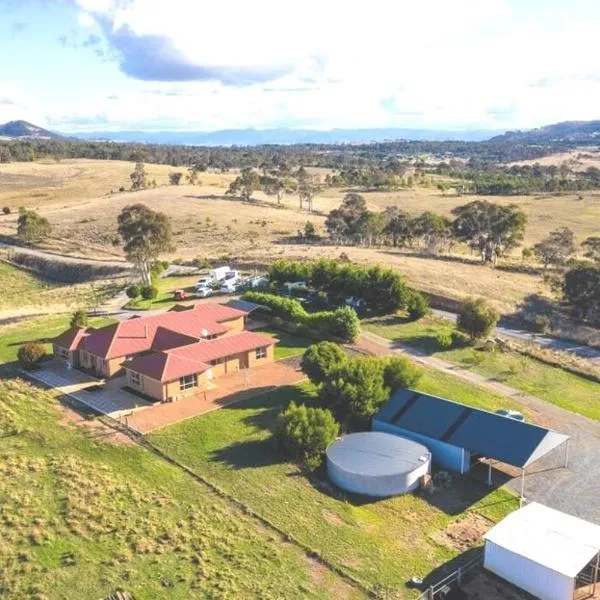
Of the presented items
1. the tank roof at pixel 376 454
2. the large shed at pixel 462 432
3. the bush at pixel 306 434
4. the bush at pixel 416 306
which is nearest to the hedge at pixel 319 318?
the bush at pixel 416 306

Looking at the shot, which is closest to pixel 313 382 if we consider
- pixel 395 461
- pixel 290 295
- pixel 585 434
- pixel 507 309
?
pixel 395 461

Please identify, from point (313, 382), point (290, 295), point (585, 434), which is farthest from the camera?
point (290, 295)

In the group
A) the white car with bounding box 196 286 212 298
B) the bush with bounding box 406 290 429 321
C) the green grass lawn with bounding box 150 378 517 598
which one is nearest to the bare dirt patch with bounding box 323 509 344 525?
the green grass lawn with bounding box 150 378 517 598

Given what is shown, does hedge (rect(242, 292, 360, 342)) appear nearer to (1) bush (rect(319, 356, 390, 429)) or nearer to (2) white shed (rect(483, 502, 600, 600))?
(1) bush (rect(319, 356, 390, 429))

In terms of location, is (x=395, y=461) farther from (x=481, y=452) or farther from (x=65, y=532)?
(x=65, y=532)

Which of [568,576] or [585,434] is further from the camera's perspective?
[585,434]

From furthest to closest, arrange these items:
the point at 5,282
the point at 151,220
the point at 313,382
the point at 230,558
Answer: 1. the point at 5,282
2. the point at 151,220
3. the point at 313,382
4. the point at 230,558
